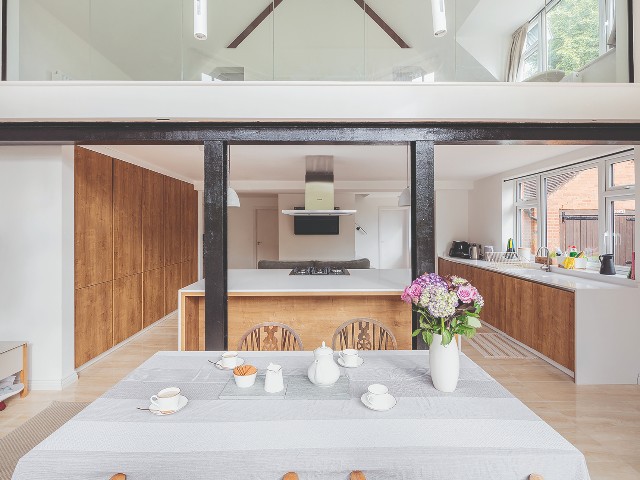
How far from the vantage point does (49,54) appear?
Answer: 2.99 meters

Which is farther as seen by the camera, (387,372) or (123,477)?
(387,372)

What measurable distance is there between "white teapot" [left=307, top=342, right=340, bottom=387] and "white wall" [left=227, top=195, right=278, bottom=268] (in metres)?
7.86

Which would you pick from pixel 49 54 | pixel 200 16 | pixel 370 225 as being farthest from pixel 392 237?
pixel 200 16

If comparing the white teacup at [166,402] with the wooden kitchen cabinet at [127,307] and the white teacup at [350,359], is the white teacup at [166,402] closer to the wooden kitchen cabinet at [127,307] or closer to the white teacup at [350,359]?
the white teacup at [350,359]

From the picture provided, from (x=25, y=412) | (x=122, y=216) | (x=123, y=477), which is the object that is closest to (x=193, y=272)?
(x=122, y=216)

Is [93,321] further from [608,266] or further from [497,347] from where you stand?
[608,266]

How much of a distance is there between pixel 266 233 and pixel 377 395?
8.16 metres

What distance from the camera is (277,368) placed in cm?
154

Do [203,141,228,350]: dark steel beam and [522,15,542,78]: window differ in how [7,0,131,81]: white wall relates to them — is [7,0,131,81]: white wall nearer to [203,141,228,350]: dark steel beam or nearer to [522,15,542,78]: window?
[203,141,228,350]: dark steel beam

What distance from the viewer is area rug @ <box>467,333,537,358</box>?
3908mm

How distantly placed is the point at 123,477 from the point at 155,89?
2544 millimetres

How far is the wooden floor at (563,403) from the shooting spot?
2.24 meters

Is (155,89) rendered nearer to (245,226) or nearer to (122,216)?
(122,216)

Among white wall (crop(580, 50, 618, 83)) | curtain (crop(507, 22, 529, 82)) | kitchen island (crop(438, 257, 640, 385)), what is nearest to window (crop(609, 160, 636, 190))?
kitchen island (crop(438, 257, 640, 385))
